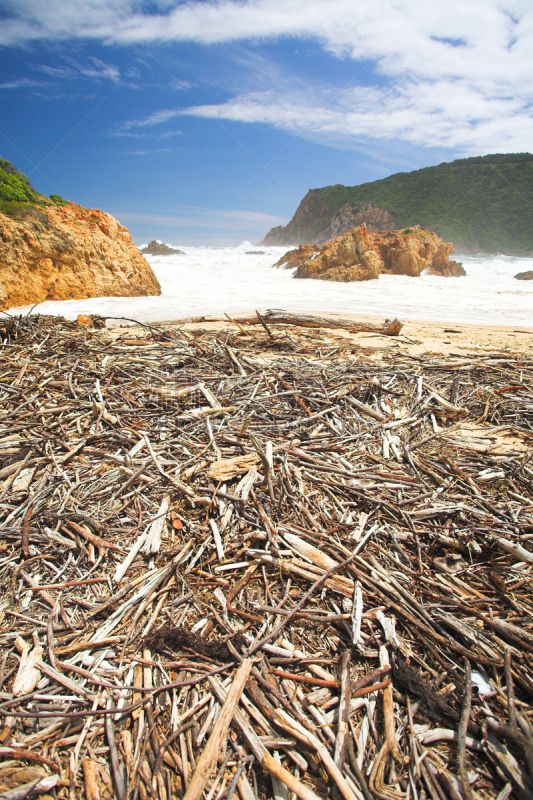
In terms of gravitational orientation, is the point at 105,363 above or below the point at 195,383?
above

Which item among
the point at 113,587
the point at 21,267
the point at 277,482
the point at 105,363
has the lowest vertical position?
the point at 113,587

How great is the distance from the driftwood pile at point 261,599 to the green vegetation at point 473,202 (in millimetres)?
77799

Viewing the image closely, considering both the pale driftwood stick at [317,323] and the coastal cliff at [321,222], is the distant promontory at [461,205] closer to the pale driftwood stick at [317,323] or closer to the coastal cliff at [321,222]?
the coastal cliff at [321,222]

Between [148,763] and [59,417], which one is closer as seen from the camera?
[148,763]

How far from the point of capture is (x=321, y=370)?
173 inches

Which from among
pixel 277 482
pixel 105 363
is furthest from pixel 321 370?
pixel 105 363

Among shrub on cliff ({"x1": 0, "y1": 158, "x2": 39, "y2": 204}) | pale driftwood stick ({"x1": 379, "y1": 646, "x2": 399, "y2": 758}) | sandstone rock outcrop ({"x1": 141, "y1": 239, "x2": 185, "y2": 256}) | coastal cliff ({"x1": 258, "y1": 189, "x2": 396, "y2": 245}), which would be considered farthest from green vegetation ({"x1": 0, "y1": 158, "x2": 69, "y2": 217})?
coastal cliff ({"x1": 258, "y1": 189, "x2": 396, "y2": 245})

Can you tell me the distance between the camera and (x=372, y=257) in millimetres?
25062

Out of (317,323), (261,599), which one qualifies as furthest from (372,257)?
(261,599)

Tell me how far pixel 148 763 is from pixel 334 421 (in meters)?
2.60

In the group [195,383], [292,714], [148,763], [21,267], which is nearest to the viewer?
[148,763]

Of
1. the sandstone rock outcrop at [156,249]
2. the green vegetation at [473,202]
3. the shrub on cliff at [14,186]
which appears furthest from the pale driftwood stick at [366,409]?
the green vegetation at [473,202]

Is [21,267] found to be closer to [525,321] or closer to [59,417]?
[59,417]

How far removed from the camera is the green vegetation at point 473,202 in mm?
71375
